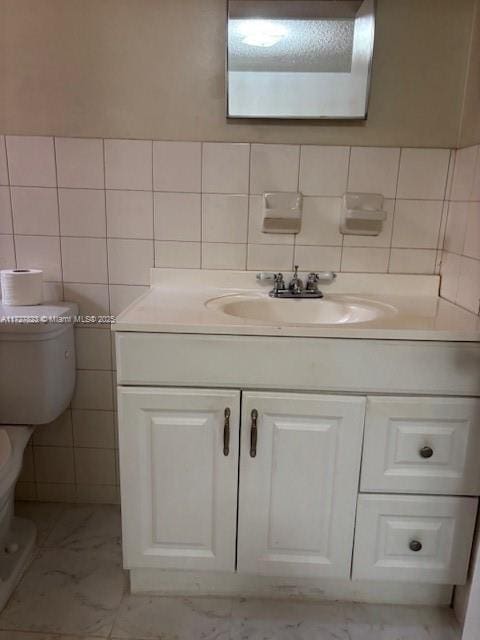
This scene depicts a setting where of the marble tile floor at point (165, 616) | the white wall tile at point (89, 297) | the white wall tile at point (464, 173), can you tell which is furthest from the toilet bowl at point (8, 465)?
the white wall tile at point (464, 173)

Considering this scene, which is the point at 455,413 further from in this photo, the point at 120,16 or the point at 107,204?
the point at 120,16

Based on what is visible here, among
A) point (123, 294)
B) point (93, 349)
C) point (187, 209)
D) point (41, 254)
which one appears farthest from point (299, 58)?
point (93, 349)

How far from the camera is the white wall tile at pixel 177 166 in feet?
4.69

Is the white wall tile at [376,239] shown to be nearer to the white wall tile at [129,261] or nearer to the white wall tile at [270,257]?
the white wall tile at [270,257]

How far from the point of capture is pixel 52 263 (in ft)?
4.97

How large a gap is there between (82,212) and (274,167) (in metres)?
0.63

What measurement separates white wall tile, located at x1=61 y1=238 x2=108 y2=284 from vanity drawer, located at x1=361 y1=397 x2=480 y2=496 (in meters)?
0.95

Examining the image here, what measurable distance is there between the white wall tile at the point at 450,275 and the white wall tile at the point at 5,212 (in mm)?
1410

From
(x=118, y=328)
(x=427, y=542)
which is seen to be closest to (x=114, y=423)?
(x=118, y=328)

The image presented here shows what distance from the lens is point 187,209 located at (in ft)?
4.83

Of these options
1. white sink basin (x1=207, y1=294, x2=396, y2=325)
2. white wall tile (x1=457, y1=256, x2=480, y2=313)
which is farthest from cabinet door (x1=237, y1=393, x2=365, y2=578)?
white wall tile (x1=457, y1=256, x2=480, y2=313)

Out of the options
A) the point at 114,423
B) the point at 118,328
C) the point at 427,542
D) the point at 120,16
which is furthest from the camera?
the point at 114,423

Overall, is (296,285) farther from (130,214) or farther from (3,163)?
(3,163)

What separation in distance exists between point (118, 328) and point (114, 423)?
0.68 m
